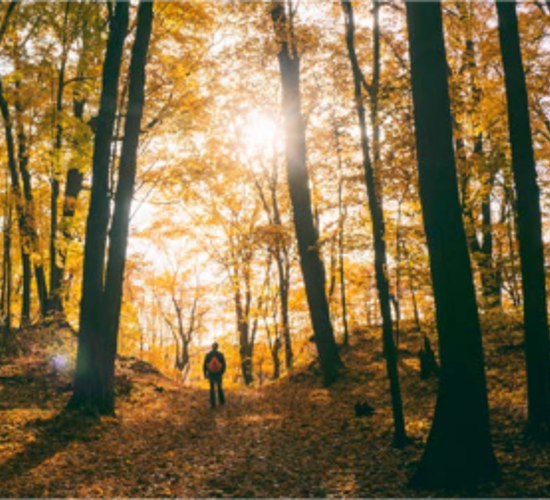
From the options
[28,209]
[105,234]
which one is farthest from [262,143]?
[105,234]

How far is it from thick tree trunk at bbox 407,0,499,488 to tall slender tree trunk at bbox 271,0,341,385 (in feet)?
28.6

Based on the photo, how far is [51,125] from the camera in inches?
541

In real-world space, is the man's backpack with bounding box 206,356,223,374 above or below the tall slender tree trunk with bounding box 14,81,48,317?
below

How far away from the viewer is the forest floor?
6199 mm

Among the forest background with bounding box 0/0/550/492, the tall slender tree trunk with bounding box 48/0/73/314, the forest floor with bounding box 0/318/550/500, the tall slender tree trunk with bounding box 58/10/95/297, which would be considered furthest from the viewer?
the tall slender tree trunk with bounding box 48/0/73/314

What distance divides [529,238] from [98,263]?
27.7ft

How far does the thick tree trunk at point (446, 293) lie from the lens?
5.56 metres

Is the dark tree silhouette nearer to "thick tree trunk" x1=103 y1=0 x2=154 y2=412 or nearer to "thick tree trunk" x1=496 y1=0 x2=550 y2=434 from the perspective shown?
"thick tree trunk" x1=103 y1=0 x2=154 y2=412

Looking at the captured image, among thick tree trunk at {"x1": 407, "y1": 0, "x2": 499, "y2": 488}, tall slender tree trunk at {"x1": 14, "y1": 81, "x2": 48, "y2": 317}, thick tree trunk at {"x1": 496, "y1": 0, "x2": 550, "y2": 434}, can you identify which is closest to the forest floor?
thick tree trunk at {"x1": 407, "y1": 0, "x2": 499, "y2": 488}

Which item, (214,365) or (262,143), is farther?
(262,143)

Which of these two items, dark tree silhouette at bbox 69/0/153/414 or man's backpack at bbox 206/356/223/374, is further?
man's backpack at bbox 206/356/223/374

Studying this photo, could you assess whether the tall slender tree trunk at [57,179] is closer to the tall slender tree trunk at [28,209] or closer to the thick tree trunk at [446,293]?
the tall slender tree trunk at [28,209]

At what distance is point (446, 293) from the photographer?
5.74 metres

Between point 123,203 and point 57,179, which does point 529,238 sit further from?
point 57,179
